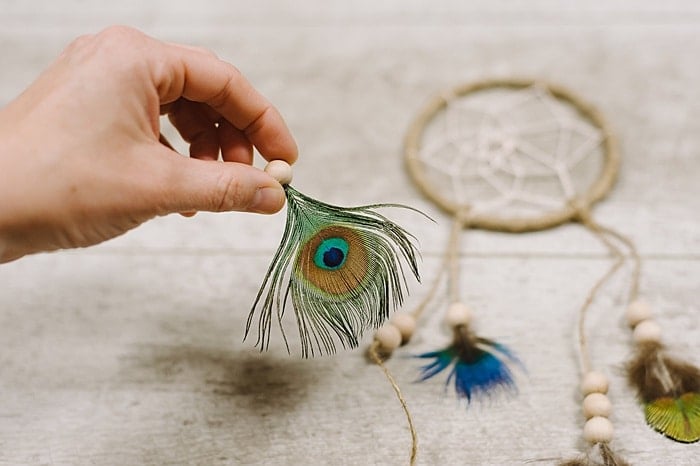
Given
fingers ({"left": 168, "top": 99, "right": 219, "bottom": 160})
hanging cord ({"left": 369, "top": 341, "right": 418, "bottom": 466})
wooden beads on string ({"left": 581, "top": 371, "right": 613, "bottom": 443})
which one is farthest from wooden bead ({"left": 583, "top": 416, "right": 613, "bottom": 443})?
fingers ({"left": 168, "top": 99, "right": 219, "bottom": 160})

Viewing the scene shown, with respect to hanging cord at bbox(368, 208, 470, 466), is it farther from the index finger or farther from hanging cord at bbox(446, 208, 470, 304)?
the index finger

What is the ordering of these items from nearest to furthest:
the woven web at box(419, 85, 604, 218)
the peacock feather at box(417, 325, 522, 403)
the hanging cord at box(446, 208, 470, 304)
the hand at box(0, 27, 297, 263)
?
the hand at box(0, 27, 297, 263) → the peacock feather at box(417, 325, 522, 403) → the hanging cord at box(446, 208, 470, 304) → the woven web at box(419, 85, 604, 218)

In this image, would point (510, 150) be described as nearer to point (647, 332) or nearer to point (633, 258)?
point (633, 258)

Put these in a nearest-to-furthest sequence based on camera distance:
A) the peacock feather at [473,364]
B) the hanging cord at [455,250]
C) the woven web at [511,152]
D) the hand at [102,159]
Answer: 1. the hand at [102,159]
2. the peacock feather at [473,364]
3. the hanging cord at [455,250]
4. the woven web at [511,152]

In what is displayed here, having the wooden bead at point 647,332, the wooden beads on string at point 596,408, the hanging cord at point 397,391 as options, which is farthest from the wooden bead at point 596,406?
the hanging cord at point 397,391

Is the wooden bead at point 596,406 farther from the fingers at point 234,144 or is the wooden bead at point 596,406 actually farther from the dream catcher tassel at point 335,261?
the fingers at point 234,144

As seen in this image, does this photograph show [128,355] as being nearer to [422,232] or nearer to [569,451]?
[422,232]

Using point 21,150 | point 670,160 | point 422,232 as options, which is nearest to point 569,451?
point 422,232

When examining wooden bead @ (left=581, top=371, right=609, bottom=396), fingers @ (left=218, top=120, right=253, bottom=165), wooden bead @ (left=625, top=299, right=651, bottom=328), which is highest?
fingers @ (left=218, top=120, right=253, bottom=165)
